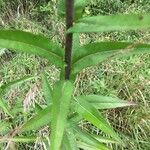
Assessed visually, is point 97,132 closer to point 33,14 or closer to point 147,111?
point 147,111

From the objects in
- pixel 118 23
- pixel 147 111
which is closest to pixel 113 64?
pixel 147 111

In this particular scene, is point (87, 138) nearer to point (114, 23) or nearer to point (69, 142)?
point (69, 142)

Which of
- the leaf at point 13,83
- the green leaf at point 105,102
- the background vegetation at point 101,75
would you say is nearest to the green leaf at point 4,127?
the background vegetation at point 101,75

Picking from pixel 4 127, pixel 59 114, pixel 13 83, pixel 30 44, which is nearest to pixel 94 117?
pixel 59 114

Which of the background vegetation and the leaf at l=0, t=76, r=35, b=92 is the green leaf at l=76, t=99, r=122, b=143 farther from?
the background vegetation

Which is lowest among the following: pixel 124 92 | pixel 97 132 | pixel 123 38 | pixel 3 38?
pixel 97 132

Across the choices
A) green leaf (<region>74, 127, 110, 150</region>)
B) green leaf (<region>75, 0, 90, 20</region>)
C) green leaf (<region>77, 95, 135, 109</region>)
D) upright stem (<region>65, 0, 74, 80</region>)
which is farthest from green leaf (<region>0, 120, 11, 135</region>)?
green leaf (<region>75, 0, 90, 20</region>)

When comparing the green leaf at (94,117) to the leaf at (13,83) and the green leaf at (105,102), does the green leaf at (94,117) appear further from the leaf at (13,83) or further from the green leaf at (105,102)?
the leaf at (13,83)
